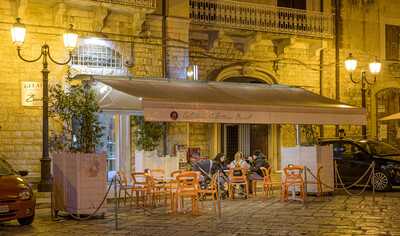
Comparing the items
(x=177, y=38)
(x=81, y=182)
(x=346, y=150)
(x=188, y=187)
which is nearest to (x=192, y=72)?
(x=177, y=38)

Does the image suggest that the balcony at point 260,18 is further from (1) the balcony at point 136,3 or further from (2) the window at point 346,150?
(2) the window at point 346,150

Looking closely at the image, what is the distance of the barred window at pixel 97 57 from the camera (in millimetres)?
17812

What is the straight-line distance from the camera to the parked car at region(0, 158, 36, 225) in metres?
11.3

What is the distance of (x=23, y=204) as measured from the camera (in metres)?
11.5

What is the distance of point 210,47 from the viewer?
20797 mm

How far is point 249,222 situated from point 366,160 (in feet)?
24.7

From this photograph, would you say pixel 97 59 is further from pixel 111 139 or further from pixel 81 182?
pixel 81 182

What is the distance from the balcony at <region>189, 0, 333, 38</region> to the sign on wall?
5393 mm

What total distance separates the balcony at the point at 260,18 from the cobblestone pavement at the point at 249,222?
729 centimetres

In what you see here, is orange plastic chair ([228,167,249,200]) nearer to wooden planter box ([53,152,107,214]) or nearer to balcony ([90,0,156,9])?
wooden planter box ([53,152,107,214])

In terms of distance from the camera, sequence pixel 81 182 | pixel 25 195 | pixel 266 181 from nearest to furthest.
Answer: pixel 25 195
pixel 81 182
pixel 266 181

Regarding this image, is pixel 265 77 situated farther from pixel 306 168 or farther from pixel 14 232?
pixel 14 232

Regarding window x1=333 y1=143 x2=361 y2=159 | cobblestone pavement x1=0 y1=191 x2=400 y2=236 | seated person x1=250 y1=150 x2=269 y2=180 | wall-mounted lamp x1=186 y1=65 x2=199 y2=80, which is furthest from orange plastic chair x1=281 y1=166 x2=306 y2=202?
wall-mounted lamp x1=186 y1=65 x2=199 y2=80

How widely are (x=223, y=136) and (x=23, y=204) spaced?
10.7 metres
